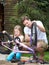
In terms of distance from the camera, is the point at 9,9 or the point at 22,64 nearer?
the point at 22,64

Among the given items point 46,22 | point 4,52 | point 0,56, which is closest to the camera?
point 4,52

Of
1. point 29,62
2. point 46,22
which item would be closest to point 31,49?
point 29,62

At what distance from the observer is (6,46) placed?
9.05m

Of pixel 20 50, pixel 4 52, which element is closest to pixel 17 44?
Result: pixel 20 50

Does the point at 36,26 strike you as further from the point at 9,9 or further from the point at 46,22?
the point at 9,9

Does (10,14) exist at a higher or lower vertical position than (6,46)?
lower

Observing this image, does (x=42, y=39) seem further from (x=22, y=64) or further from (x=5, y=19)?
(x=5, y=19)

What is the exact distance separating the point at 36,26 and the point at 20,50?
81 cm

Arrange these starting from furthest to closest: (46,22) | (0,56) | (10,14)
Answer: (10,14) → (46,22) → (0,56)

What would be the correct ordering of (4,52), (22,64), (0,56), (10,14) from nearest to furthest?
(22,64), (4,52), (0,56), (10,14)

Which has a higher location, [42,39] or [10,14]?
[42,39]

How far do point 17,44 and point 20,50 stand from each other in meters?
0.18

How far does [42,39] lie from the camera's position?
870 cm

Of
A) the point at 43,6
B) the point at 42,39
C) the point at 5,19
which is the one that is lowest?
the point at 5,19
